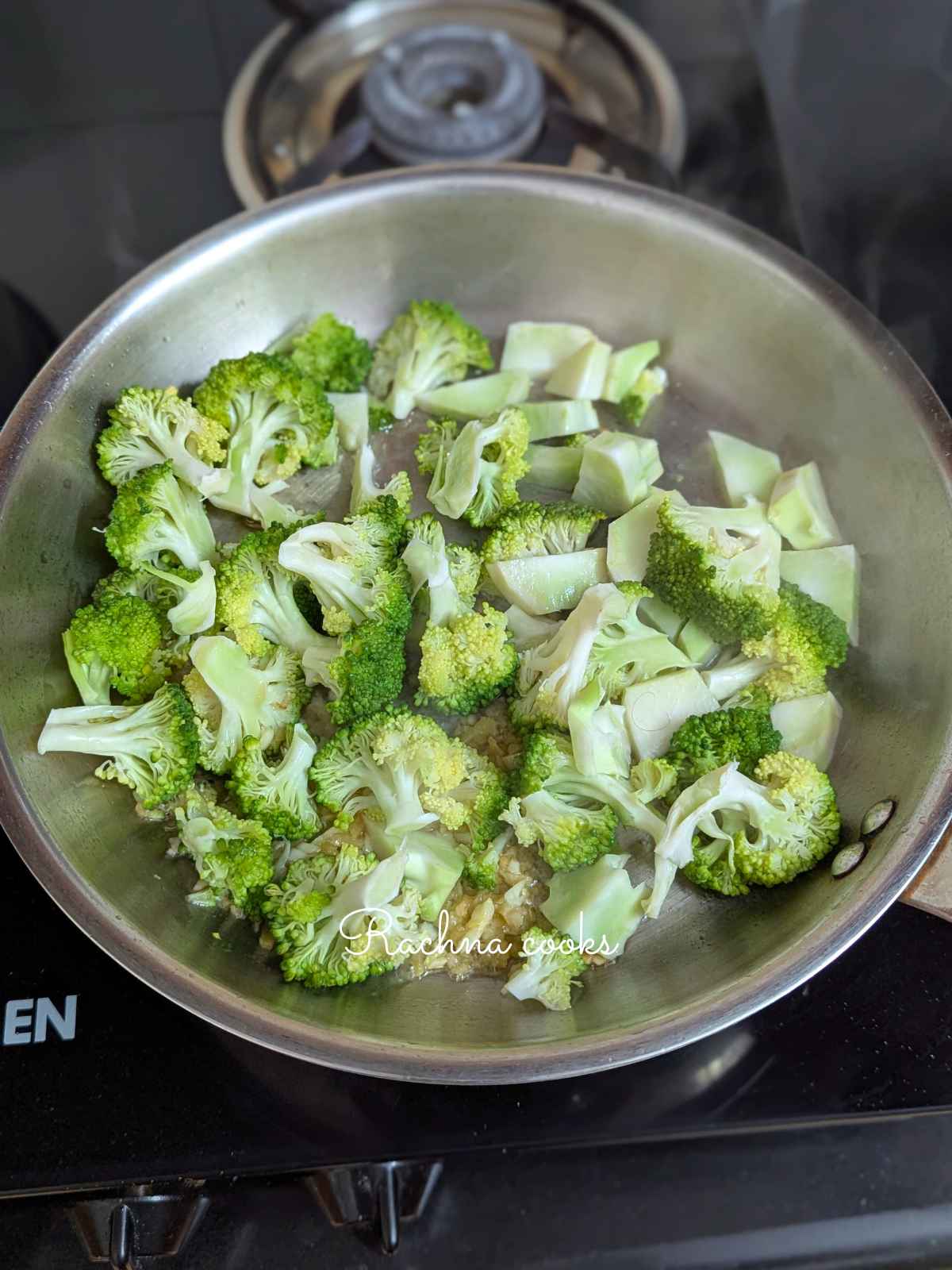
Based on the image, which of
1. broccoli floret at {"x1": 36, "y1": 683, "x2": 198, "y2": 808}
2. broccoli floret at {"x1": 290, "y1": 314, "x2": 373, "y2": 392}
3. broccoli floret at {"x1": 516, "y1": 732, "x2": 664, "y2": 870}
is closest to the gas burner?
broccoli floret at {"x1": 290, "y1": 314, "x2": 373, "y2": 392}

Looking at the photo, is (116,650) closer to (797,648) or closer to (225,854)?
(225,854)

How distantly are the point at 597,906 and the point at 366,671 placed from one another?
45 cm

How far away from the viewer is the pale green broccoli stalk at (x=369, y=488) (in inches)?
63.5

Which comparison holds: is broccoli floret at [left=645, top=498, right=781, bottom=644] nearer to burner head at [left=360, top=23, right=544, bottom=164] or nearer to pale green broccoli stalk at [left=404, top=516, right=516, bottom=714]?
pale green broccoli stalk at [left=404, top=516, right=516, bottom=714]

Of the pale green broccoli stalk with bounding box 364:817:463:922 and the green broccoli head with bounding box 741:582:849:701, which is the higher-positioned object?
the green broccoli head with bounding box 741:582:849:701

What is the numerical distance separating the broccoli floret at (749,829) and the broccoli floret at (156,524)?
84cm

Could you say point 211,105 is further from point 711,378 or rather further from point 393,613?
point 393,613

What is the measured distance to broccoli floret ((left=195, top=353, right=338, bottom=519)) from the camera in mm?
1622

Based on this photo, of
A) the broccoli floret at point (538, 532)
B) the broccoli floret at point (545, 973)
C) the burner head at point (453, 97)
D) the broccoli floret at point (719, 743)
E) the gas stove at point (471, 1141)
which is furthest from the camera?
the burner head at point (453, 97)

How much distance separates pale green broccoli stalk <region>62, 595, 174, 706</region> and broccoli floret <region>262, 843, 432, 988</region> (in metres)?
0.38

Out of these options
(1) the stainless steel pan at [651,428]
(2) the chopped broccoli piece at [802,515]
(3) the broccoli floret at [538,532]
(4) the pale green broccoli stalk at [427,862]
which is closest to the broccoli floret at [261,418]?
(1) the stainless steel pan at [651,428]

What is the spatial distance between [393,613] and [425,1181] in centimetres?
75

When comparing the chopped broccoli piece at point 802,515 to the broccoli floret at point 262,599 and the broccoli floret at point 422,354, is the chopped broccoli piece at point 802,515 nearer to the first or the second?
the broccoli floret at point 422,354

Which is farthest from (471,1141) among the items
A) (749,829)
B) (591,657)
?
(591,657)
